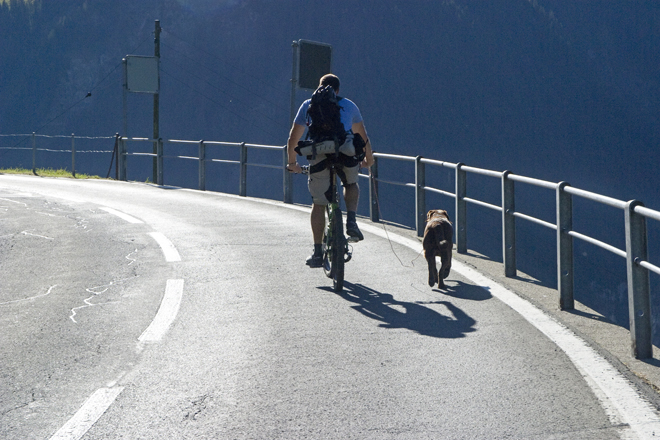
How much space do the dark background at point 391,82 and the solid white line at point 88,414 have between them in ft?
334

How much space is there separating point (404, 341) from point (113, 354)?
1874 mm

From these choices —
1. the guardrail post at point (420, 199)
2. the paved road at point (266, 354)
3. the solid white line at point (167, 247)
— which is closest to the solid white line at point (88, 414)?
the paved road at point (266, 354)

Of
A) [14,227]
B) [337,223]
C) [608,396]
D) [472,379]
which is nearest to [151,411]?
[472,379]

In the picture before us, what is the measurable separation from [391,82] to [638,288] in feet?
418

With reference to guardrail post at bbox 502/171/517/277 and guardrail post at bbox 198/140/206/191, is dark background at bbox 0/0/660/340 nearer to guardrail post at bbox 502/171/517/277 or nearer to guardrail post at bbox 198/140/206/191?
guardrail post at bbox 198/140/206/191

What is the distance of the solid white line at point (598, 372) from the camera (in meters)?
3.87

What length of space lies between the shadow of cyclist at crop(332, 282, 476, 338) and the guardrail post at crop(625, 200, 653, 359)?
1.13 metres

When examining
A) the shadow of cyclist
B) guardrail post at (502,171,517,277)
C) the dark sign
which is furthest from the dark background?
the shadow of cyclist

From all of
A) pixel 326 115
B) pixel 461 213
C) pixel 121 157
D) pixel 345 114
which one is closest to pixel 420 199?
pixel 461 213

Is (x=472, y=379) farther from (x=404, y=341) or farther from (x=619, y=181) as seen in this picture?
(x=619, y=181)

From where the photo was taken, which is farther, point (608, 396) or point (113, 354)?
point (113, 354)

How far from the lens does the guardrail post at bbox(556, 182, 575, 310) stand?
6535 mm

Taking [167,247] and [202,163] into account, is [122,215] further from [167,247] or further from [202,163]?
[202,163]

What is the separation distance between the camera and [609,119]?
120 metres
